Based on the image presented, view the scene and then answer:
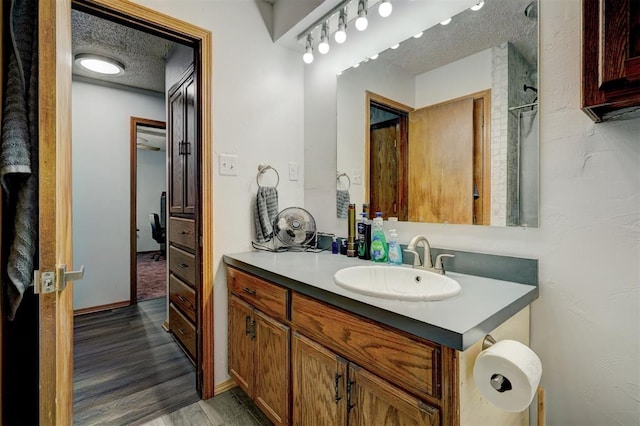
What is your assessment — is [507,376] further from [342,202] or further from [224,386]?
[224,386]

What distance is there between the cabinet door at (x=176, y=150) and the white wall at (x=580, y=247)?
2211 mm

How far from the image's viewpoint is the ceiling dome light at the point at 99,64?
8.77ft

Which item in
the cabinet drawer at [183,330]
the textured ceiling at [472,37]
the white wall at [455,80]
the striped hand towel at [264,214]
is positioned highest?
the textured ceiling at [472,37]

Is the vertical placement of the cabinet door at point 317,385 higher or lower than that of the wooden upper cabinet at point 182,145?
lower

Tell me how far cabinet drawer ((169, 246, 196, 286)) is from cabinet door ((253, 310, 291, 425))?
0.83 m

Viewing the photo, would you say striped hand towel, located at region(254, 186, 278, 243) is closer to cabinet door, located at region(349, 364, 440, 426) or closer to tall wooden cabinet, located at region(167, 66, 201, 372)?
tall wooden cabinet, located at region(167, 66, 201, 372)

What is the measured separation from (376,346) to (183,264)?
1.82m

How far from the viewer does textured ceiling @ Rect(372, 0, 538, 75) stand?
45.6 inches

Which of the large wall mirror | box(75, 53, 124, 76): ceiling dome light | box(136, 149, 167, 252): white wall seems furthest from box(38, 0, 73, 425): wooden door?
box(136, 149, 167, 252): white wall

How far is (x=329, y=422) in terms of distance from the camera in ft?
3.64

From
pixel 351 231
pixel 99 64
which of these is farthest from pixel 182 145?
pixel 351 231

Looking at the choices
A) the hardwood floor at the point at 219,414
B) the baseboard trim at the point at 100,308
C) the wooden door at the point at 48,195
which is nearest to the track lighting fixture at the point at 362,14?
the wooden door at the point at 48,195

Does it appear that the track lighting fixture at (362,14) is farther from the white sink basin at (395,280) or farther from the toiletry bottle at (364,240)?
the white sink basin at (395,280)

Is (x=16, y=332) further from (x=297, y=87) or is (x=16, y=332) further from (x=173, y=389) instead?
(x=297, y=87)
